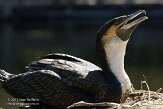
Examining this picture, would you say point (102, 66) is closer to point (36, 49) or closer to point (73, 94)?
point (73, 94)

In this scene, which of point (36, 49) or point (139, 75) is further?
point (36, 49)

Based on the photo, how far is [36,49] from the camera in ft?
72.1

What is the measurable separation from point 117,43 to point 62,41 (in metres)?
19.7

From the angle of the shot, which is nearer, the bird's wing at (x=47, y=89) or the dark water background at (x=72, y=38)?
the bird's wing at (x=47, y=89)

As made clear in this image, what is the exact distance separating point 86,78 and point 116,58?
336 mm

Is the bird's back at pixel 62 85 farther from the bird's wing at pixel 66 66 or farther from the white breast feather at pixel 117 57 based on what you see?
the white breast feather at pixel 117 57

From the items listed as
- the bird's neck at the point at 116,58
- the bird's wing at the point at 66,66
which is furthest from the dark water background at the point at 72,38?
the bird's neck at the point at 116,58

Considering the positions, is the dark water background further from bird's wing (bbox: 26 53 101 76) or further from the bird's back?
the bird's back

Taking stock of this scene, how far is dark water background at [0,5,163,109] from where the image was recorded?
17297mm

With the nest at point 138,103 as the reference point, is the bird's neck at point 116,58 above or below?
Result: above

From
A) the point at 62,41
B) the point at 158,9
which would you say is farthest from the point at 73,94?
the point at 158,9

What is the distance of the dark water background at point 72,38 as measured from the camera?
1730 cm

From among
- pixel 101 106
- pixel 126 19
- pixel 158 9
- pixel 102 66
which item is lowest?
pixel 101 106

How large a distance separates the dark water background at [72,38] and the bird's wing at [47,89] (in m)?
4.25
